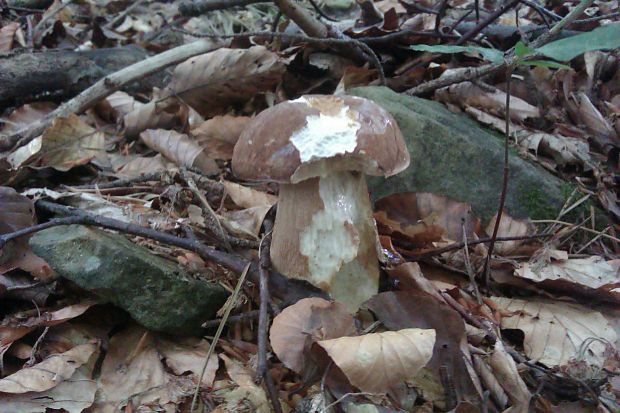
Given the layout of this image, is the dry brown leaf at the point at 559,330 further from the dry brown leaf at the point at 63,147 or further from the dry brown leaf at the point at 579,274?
the dry brown leaf at the point at 63,147

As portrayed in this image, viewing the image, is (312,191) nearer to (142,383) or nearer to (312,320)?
(312,320)

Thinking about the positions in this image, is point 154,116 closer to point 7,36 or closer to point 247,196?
point 247,196

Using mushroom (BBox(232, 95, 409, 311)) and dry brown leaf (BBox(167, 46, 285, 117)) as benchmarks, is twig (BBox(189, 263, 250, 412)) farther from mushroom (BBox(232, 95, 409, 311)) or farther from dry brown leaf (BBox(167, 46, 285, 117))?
dry brown leaf (BBox(167, 46, 285, 117))

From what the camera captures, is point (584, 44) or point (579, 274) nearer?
point (584, 44)

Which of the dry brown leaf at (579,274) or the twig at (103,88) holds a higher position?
the twig at (103,88)

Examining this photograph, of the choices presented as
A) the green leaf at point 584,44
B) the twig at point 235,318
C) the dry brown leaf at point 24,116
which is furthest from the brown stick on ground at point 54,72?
the green leaf at point 584,44

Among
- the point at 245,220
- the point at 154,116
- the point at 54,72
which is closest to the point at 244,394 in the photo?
the point at 245,220
